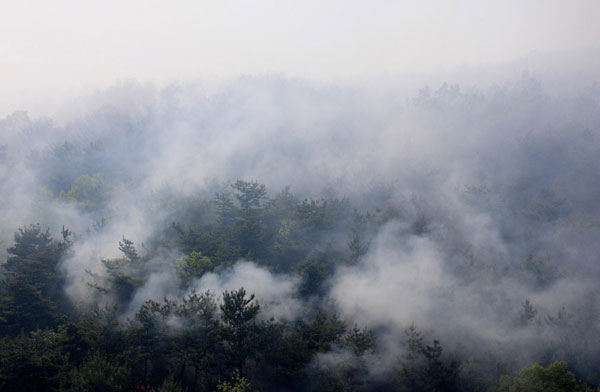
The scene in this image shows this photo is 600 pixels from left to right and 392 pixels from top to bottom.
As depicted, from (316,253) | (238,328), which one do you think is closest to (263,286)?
(316,253)

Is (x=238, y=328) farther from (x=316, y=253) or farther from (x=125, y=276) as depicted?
(x=316, y=253)

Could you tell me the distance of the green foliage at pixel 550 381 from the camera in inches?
764

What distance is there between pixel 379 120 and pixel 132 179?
55862mm

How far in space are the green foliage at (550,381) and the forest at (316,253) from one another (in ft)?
0.43

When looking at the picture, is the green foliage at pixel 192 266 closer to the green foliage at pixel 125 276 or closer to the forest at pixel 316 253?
the forest at pixel 316 253

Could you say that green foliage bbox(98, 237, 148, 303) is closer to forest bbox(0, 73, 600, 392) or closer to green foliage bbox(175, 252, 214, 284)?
forest bbox(0, 73, 600, 392)

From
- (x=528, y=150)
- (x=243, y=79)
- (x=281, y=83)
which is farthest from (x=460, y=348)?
(x=243, y=79)

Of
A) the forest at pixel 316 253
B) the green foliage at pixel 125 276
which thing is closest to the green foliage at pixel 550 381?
the forest at pixel 316 253

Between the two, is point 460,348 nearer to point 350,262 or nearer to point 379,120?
point 350,262

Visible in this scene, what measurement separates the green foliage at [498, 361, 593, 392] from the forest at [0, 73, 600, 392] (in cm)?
13

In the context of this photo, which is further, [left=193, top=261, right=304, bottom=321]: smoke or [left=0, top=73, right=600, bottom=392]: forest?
[left=193, top=261, right=304, bottom=321]: smoke

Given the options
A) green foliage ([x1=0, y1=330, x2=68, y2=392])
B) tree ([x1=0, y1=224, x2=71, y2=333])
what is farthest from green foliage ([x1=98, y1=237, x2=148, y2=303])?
green foliage ([x1=0, y1=330, x2=68, y2=392])

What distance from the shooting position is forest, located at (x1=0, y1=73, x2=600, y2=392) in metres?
25.0

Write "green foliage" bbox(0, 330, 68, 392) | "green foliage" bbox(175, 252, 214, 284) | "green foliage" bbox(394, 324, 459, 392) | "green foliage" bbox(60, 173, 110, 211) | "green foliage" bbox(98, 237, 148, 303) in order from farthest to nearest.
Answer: "green foliage" bbox(60, 173, 110, 211) → "green foliage" bbox(175, 252, 214, 284) → "green foliage" bbox(98, 237, 148, 303) → "green foliage" bbox(394, 324, 459, 392) → "green foliage" bbox(0, 330, 68, 392)
